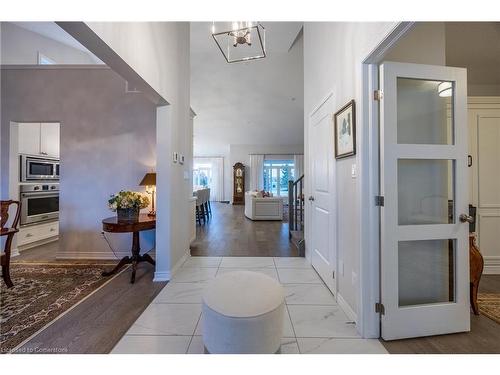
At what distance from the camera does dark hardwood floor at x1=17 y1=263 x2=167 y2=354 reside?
5.23ft

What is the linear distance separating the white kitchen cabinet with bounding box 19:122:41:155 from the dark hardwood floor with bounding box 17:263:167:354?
2.98m

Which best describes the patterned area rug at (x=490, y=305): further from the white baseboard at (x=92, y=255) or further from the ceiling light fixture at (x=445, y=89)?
the white baseboard at (x=92, y=255)

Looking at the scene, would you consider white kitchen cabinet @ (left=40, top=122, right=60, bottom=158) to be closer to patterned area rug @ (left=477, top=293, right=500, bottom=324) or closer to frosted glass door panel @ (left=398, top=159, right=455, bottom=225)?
frosted glass door panel @ (left=398, top=159, right=455, bottom=225)

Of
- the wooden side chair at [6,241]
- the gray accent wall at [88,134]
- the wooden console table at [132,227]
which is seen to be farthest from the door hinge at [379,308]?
the wooden side chair at [6,241]

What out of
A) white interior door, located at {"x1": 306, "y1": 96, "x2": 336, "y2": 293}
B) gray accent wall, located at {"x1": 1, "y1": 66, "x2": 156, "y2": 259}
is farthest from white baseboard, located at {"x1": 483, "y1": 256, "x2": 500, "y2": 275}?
gray accent wall, located at {"x1": 1, "y1": 66, "x2": 156, "y2": 259}

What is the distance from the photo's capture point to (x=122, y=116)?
340cm

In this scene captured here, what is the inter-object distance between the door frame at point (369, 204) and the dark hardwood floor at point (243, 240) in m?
1.93

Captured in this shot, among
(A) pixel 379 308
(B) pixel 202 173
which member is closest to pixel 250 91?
(A) pixel 379 308

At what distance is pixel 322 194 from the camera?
266 cm

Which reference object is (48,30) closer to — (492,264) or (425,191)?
(425,191)

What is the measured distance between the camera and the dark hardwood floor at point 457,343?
1.54 meters

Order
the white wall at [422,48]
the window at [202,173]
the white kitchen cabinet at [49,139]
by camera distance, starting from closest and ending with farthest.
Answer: the white wall at [422,48] → the white kitchen cabinet at [49,139] → the window at [202,173]

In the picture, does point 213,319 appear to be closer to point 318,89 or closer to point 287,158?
point 318,89
